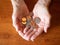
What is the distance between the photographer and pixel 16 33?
1120 millimetres

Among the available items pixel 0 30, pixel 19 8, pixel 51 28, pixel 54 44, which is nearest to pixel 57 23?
pixel 51 28

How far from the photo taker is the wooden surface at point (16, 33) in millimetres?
1079

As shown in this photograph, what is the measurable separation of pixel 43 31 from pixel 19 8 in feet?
0.71

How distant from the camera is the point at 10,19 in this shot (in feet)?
3.86

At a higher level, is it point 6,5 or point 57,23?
point 6,5

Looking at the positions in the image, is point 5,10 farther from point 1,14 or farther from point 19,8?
point 19,8

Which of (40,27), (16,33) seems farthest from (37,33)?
(16,33)

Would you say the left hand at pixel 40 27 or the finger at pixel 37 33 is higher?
the left hand at pixel 40 27

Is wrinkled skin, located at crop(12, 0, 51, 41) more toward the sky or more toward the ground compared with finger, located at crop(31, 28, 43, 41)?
more toward the sky

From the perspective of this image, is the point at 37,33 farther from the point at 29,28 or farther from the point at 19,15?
the point at 19,15

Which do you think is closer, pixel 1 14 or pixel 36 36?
pixel 36 36

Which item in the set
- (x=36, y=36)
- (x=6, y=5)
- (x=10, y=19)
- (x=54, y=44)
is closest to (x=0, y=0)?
(x=6, y=5)

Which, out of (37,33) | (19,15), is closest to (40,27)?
(37,33)

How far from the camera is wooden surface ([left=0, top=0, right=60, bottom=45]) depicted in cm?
108
